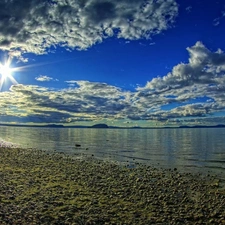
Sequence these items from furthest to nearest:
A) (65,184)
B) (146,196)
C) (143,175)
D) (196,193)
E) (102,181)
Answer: (143,175) → (102,181) → (65,184) → (196,193) → (146,196)

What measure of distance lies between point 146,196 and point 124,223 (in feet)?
16.6

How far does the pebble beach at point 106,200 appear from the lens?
40.4 feet

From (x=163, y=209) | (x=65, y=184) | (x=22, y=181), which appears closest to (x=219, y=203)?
(x=163, y=209)

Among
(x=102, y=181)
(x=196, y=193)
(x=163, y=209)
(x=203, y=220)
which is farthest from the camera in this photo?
(x=102, y=181)

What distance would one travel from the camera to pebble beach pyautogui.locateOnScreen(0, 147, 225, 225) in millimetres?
12312

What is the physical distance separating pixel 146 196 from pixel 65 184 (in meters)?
6.82

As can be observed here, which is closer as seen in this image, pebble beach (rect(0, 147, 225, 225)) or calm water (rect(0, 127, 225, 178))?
pebble beach (rect(0, 147, 225, 225))

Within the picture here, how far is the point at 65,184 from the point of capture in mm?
19469

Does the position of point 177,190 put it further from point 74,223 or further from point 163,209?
point 74,223

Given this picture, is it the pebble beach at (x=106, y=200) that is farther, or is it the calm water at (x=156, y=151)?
the calm water at (x=156, y=151)

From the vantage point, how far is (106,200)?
50.8ft

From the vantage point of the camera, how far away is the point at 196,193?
59.9 ft

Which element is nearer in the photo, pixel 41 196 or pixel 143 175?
pixel 41 196

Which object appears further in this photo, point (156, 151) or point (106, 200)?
point (156, 151)
